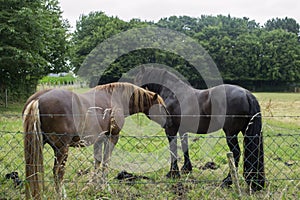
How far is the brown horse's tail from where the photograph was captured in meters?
2.86

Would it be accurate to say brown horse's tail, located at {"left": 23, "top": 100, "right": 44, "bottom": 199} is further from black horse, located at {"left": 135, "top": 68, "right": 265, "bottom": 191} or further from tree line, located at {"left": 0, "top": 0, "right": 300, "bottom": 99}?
tree line, located at {"left": 0, "top": 0, "right": 300, "bottom": 99}

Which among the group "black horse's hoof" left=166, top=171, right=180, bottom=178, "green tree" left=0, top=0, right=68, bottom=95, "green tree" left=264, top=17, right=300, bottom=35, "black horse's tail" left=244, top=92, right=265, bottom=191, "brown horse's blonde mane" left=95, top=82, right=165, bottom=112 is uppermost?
"green tree" left=264, top=17, right=300, bottom=35

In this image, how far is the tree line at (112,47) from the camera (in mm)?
12375

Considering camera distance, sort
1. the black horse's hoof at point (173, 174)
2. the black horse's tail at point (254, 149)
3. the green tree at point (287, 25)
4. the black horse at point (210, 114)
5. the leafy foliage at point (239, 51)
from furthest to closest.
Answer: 1. the green tree at point (287, 25)
2. the leafy foliage at point (239, 51)
3. the black horse's hoof at point (173, 174)
4. the black horse at point (210, 114)
5. the black horse's tail at point (254, 149)

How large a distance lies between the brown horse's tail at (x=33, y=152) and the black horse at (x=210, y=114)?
166 centimetres

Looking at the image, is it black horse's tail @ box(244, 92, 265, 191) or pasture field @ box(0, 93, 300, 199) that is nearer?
pasture field @ box(0, 93, 300, 199)

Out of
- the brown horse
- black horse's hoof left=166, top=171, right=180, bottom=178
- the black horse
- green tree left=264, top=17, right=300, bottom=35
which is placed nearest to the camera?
the brown horse

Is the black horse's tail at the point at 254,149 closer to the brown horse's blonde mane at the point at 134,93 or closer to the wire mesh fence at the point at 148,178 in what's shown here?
the wire mesh fence at the point at 148,178

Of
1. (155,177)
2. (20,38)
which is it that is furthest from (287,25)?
(155,177)

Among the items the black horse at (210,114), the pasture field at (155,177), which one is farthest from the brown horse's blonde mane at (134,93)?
the pasture field at (155,177)

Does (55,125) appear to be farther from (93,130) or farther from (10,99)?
(10,99)

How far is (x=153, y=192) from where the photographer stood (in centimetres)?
372

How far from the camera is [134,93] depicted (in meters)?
4.62

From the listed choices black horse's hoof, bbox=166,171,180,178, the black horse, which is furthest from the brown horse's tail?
black horse's hoof, bbox=166,171,180,178
